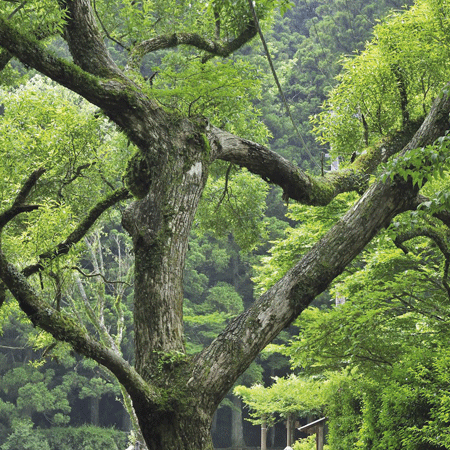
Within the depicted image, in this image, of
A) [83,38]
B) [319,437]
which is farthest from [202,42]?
[319,437]

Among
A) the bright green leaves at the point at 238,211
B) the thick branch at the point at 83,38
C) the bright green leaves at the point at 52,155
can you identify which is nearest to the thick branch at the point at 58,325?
the thick branch at the point at 83,38

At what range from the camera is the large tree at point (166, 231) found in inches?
119

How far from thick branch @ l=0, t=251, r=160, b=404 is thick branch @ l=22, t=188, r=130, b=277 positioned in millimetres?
834

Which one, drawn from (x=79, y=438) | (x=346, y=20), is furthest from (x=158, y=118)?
(x=346, y=20)

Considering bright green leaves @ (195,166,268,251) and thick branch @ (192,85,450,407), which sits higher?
bright green leaves @ (195,166,268,251)

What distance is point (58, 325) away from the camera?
2.91 m

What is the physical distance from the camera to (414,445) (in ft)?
14.5

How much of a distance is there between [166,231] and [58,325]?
871 millimetres

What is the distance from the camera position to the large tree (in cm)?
302

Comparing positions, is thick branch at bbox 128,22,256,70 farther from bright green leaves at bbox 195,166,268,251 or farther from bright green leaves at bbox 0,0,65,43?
bright green leaves at bbox 195,166,268,251

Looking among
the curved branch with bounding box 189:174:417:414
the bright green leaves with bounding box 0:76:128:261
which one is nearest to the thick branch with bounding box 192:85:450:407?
the curved branch with bounding box 189:174:417:414

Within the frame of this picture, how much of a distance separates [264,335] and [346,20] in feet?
97.2

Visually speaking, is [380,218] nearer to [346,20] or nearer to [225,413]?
[225,413]

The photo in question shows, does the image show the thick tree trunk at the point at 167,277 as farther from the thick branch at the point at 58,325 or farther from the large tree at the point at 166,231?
the thick branch at the point at 58,325
